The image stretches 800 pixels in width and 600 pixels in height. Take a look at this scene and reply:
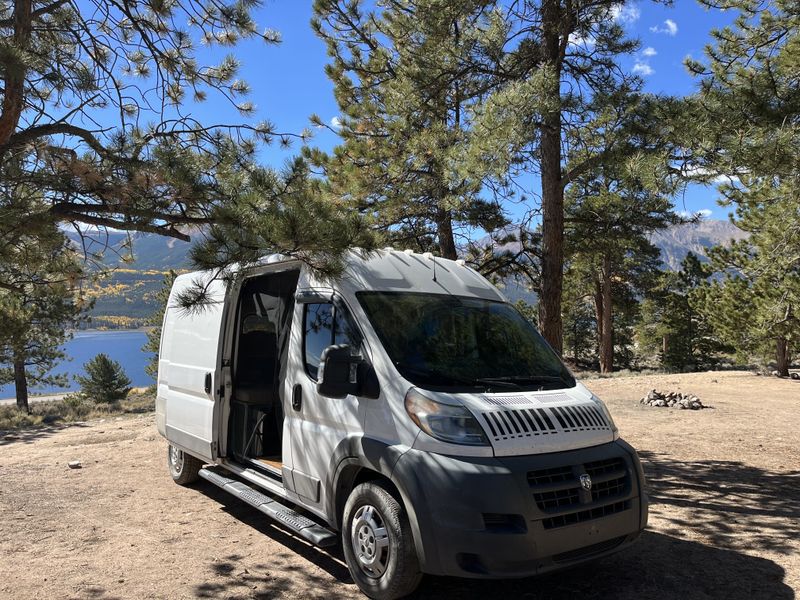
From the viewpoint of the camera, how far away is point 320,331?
4.68 meters

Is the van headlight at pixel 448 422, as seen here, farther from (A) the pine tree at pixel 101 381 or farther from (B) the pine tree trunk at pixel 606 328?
(A) the pine tree at pixel 101 381

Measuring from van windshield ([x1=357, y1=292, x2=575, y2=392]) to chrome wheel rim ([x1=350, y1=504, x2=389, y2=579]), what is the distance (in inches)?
37.1

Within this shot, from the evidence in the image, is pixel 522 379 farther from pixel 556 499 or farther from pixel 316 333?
pixel 316 333

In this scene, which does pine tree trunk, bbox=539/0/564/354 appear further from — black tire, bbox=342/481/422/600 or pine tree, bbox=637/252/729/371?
pine tree, bbox=637/252/729/371

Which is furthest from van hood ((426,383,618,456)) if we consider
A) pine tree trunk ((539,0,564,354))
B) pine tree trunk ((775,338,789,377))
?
pine tree trunk ((775,338,789,377))

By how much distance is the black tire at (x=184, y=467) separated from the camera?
22.3 feet

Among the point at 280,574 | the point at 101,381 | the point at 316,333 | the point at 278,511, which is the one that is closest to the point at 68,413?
the point at 101,381

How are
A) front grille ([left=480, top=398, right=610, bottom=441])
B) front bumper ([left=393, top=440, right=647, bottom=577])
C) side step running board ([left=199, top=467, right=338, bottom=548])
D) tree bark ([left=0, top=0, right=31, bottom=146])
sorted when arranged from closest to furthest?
front bumper ([left=393, top=440, right=647, bottom=577]), front grille ([left=480, top=398, right=610, bottom=441]), side step running board ([left=199, top=467, right=338, bottom=548]), tree bark ([left=0, top=0, right=31, bottom=146])

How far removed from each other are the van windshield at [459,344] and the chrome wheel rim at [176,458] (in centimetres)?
394

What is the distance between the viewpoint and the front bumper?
337cm

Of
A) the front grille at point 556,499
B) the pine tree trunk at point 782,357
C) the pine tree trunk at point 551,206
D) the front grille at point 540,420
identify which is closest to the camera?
the front grille at point 556,499

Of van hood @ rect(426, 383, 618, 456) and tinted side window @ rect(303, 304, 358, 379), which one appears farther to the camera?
tinted side window @ rect(303, 304, 358, 379)

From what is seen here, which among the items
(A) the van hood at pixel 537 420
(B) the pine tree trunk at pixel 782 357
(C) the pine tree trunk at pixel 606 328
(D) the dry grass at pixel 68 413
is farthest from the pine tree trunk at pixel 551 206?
(C) the pine tree trunk at pixel 606 328

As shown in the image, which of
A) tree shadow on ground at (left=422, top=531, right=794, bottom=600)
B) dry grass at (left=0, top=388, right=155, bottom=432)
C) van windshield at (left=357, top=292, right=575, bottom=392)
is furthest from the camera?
dry grass at (left=0, top=388, right=155, bottom=432)
